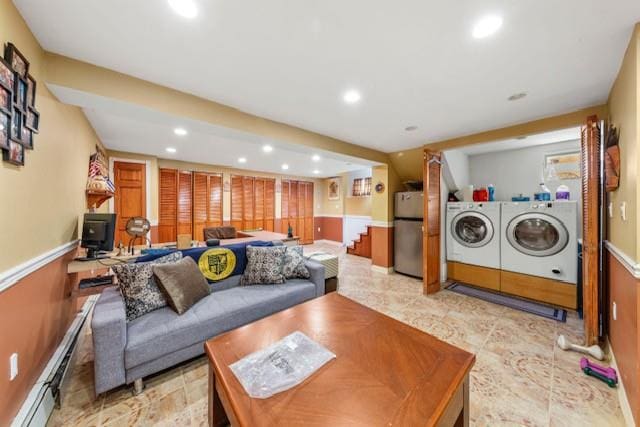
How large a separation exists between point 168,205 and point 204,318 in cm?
438

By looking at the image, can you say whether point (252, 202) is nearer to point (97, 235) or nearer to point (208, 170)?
point (208, 170)

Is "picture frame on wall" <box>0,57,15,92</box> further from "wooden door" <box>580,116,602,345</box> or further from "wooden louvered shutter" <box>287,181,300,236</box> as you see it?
"wooden louvered shutter" <box>287,181,300,236</box>

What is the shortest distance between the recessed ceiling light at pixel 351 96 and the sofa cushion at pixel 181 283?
2153 millimetres

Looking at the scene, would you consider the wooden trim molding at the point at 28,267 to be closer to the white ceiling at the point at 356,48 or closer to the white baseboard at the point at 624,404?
the white ceiling at the point at 356,48

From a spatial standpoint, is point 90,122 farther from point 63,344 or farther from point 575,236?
point 575,236

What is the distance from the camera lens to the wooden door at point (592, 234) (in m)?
2.08

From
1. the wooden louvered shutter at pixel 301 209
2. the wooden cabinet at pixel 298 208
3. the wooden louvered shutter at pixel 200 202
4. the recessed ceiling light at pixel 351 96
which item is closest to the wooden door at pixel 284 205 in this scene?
the wooden cabinet at pixel 298 208

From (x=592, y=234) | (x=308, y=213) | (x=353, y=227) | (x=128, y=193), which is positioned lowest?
(x=353, y=227)

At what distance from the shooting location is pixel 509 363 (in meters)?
1.95

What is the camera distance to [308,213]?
26.1 feet

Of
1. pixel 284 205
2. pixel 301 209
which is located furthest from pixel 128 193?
pixel 301 209

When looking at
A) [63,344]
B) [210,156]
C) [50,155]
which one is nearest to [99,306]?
[63,344]

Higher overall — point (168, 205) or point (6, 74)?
point (6, 74)

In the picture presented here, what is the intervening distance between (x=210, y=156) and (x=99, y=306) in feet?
12.7
